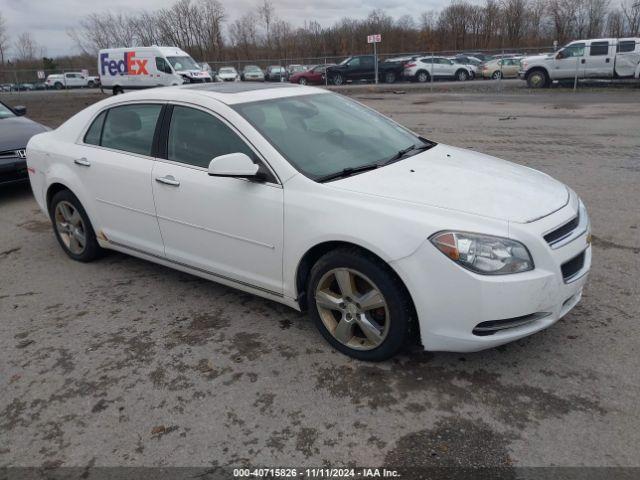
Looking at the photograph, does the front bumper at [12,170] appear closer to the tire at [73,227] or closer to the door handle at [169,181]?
the tire at [73,227]

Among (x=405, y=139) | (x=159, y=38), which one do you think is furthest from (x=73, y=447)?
(x=159, y=38)

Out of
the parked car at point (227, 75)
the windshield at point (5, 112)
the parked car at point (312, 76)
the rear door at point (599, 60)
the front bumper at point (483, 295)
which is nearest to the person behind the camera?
the front bumper at point (483, 295)

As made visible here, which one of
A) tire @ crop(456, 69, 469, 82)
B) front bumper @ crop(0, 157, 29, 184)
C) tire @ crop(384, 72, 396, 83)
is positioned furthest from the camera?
tire @ crop(456, 69, 469, 82)

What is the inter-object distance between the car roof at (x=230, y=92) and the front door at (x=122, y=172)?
0.12 meters

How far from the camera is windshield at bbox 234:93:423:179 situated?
11.3ft

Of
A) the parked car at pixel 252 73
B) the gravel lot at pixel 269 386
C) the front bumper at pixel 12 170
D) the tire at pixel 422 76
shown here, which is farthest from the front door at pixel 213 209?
the parked car at pixel 252 73

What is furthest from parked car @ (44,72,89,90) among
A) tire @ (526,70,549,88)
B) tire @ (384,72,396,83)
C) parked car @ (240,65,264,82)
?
tire @ (526,70,549,88)

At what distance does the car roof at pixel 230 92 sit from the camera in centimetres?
382

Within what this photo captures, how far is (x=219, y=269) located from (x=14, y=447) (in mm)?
→ 1610

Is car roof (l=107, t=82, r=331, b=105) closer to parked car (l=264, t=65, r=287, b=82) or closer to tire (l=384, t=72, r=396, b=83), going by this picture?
tire (l=384, t=72, r=396, b=83)

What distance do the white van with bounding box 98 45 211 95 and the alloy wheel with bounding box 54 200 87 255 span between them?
73.3ft

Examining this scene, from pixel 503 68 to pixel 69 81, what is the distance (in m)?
41.4

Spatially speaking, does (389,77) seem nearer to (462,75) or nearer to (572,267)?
(462,75)

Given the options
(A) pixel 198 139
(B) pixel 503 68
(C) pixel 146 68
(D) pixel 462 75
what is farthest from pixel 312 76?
(A) pixel 198 139
